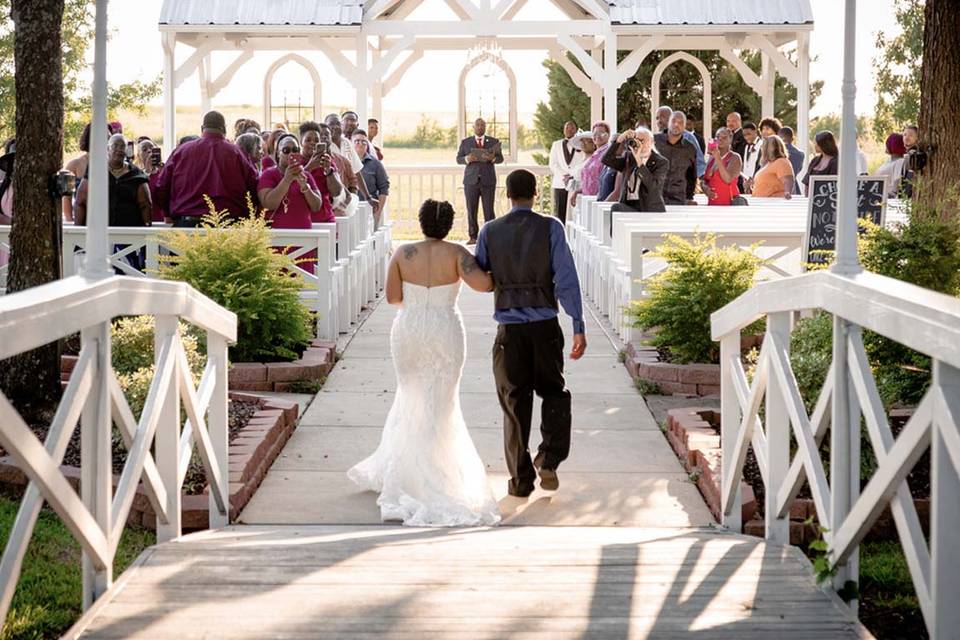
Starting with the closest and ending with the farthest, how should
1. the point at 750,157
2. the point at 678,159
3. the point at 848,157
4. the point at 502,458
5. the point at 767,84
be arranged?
the point at 848,157
the point at 502,458
the point at 678,159
the point at 750,157
the point at 767,84

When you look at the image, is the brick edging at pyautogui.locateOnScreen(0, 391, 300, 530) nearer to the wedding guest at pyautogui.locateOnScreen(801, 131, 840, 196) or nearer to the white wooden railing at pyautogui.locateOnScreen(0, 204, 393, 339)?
the white wooden railing at pyautogui.locateOnScreen(0, 204, 393, 339)

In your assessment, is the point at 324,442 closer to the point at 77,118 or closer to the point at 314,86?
the point at 314,86

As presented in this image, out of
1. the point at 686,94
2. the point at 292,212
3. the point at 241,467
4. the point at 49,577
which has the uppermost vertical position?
the point at 686,94

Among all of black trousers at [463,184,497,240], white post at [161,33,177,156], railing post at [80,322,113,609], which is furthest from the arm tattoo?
white post at [161,33,177,156]

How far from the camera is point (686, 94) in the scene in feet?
111

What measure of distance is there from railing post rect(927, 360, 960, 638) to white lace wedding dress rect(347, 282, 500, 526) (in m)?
3.81

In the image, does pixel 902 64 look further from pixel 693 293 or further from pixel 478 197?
pixel 693 293

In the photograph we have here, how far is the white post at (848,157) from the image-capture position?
17.4ft

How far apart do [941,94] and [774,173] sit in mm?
8336

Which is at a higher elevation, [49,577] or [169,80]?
[169,80]

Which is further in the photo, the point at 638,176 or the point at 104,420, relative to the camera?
the point at 638,176

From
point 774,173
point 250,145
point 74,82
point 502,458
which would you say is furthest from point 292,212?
point 74,82

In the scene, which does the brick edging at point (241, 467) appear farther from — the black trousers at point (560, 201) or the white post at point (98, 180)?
the black trousers at point (560, 201)

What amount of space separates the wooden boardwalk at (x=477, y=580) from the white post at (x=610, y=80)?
17.1 meters
